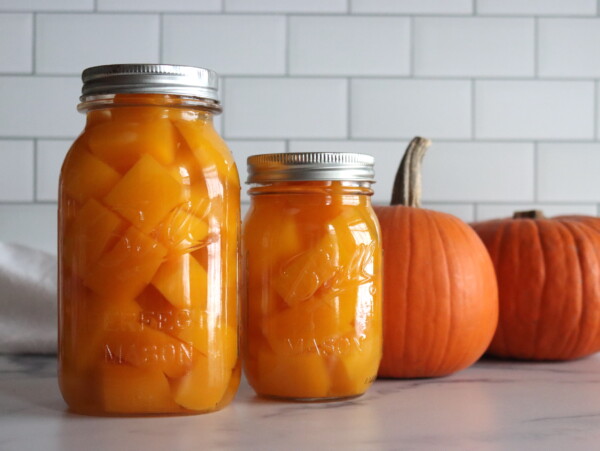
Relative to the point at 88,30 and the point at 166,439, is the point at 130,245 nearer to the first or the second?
the point at 166,439

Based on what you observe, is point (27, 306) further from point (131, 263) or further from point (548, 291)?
point (548, 291)

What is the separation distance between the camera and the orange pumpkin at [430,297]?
0.86 meters

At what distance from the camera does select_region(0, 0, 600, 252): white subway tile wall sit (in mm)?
1257

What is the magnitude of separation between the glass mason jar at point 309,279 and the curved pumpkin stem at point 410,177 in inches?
9.1

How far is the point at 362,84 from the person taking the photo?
1.28 m

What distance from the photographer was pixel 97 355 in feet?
2.12

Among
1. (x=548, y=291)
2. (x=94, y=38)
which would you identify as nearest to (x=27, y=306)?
(x=94, y=38)

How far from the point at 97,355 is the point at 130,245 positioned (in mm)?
96

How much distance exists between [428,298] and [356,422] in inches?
9.4

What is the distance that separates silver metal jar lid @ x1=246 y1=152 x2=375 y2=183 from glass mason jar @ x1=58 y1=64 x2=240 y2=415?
0.18ft

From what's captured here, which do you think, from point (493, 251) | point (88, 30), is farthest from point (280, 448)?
point (88, 30)

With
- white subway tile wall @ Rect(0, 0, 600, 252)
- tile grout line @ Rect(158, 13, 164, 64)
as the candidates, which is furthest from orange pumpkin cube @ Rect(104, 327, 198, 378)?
tile grout line @ Rect(158, 13, 164, 64)

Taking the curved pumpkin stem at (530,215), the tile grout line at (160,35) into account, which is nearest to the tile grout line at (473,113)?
the curved pumpkin stem at (530,215)

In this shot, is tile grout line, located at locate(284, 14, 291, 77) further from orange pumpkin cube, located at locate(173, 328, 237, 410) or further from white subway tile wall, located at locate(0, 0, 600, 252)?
orange pumpkin cube, located at locate(173, 328, 237, 410)
